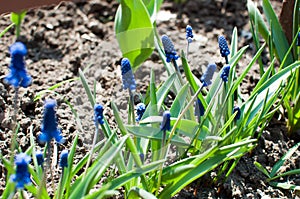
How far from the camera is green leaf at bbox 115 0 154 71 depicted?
1793mm

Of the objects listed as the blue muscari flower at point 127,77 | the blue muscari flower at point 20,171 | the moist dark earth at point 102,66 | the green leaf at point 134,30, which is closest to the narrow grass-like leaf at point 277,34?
the moist dark earth at point 102,66

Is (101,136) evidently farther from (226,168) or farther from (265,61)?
(265,61)

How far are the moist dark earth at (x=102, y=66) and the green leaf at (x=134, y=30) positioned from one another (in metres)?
0.14

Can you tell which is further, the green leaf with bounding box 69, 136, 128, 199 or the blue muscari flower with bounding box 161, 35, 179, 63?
the blue muscari flower with bounding box 161, 35, 179, 63

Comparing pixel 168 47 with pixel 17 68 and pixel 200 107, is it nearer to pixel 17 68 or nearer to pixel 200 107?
pixel 200 107

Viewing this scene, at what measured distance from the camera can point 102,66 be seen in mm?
2170

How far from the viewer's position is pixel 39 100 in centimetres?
196

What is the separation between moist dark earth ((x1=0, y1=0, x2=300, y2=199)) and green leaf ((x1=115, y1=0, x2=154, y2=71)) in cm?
14

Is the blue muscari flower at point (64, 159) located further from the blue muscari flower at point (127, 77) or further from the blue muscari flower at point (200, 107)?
the blue muscari flower at point (200, 107)

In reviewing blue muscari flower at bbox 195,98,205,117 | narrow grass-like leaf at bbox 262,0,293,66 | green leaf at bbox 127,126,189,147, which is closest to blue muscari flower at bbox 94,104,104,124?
green leaf at bbox 127,126,189,147

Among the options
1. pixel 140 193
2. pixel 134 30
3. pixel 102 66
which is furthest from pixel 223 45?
pixel 102 66

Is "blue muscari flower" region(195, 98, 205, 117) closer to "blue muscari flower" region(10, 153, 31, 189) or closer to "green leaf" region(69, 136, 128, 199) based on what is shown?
"green leaf" region(69, 136, 128, 199)

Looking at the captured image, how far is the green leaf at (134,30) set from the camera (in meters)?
1.79

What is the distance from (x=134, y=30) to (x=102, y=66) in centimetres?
36
